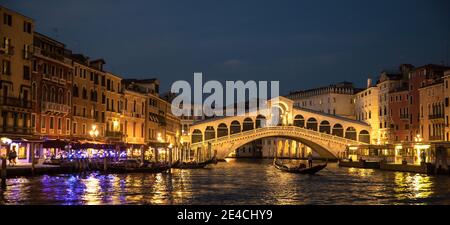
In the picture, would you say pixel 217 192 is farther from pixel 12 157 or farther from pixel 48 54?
pixel 48 54

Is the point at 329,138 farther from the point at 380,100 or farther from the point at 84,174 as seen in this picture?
the point at 84,174

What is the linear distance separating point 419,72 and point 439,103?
5.30 metres

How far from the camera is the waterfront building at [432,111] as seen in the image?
48531mm

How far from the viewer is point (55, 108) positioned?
1438 inches

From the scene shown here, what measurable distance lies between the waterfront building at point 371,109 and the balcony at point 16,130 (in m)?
37.5

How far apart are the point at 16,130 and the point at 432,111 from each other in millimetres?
30010

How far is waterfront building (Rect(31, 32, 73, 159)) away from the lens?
34.9 metres

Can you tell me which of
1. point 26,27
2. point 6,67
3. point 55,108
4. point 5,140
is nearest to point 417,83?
point 55,108

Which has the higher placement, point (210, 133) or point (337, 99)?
point (337, 99)

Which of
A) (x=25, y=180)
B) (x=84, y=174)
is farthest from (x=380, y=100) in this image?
(x=25, y=180)

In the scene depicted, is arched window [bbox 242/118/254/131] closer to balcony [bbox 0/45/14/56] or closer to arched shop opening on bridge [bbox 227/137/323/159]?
arched shop opening on bridge [bbox 227/137/323/159]

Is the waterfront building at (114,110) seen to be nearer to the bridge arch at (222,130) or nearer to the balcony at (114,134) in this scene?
the balcony at (114,134)

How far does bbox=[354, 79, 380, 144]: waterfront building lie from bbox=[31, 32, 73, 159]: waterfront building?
33.7m
